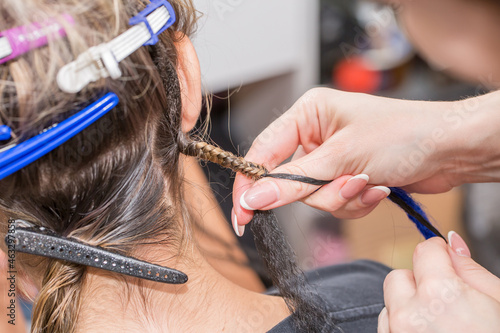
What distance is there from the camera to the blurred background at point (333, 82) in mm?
1396

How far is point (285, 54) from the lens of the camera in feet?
4.97

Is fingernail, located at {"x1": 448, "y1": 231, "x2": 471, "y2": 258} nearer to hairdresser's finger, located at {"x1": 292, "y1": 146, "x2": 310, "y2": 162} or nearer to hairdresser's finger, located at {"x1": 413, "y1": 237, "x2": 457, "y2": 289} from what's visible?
hairdresser's finger, located at {"x1": 413, "y1": 237, "x2": 457, "y2": 289}

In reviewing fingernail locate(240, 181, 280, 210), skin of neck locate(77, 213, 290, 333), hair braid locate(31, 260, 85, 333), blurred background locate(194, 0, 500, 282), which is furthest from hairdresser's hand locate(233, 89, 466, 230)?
blurred background locate(194, 0, 500, 282)

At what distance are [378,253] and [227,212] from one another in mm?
787

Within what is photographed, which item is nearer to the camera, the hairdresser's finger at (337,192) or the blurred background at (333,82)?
the hairdresser's finger at (337,192)

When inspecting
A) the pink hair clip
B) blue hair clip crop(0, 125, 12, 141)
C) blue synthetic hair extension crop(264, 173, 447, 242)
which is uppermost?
the pink hair clip

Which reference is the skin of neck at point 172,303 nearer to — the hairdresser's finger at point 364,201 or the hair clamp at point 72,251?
the hair clamp at point 72,251

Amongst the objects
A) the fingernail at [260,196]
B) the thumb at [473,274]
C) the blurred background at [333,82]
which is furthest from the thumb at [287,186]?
the blurred background at [333,82]

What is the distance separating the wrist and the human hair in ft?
1.12

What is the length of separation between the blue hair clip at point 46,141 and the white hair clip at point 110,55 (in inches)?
1.2

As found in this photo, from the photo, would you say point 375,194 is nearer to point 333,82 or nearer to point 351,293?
point 351,293

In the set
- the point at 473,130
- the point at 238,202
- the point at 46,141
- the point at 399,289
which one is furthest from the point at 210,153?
the point at 473,130

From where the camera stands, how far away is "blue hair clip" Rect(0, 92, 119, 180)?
47 cm

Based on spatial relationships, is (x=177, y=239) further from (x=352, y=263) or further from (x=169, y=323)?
(x=352, y=263)
